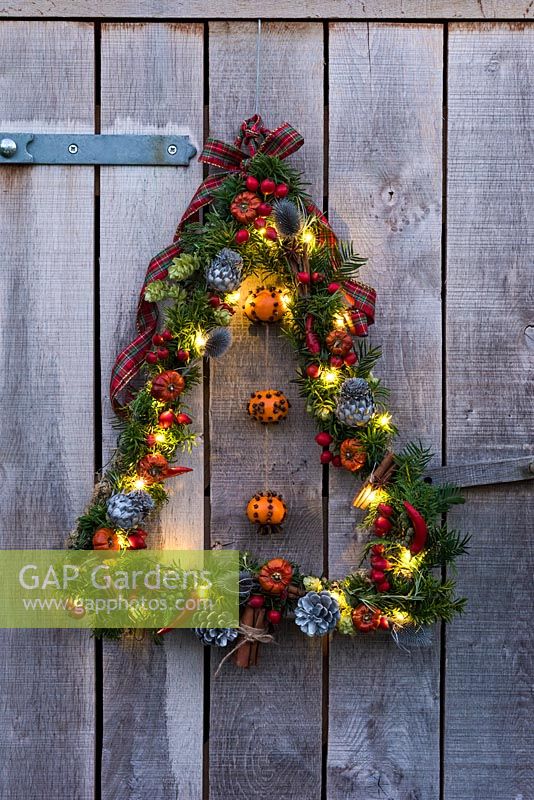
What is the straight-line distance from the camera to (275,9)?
1.23 meters

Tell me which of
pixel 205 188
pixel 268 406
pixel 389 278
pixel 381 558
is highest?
pixel 205 188

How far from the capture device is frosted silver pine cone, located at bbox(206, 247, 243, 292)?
3.71ft

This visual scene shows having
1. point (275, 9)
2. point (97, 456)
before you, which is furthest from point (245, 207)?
point (97, 456)

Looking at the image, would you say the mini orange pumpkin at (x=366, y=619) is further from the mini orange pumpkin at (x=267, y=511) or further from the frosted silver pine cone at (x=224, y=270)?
the frosted silver pine cone at (x=224, y=270)

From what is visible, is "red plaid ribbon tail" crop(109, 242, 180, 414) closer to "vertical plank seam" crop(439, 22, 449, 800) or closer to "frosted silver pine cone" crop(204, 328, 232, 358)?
"frosted silver pine cone" crop(204, 328, 232, 358)

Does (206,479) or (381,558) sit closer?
(381,558)

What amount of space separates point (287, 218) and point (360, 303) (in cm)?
→ 18

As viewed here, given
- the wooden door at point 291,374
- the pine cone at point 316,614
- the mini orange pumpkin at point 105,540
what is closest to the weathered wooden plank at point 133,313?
the wooden door at point 291,374

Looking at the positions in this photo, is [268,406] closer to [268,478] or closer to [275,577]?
[268,478]

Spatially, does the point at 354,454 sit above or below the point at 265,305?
below

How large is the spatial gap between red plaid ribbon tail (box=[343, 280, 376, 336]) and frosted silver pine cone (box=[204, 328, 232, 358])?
19 centimetres

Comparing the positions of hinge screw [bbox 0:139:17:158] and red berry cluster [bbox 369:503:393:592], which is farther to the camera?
hinge screw [bbox 0:139:17:158]

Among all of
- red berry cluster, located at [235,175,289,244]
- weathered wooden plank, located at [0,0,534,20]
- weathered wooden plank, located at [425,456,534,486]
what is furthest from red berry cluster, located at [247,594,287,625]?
weathered wooden plank, located at [0,0,534,20]

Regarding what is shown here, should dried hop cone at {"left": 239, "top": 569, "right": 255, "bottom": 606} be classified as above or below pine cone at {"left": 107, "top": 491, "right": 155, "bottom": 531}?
below
